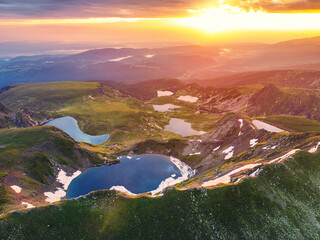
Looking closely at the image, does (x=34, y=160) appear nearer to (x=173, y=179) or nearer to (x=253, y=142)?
(x=173, y=179)

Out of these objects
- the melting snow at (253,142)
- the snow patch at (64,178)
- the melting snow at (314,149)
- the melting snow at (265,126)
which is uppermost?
the melting snow at (314,149)

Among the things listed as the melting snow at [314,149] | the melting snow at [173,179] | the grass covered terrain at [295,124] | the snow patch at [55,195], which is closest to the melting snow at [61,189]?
the snow patch at [55,195]

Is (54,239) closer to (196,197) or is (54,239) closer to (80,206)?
(80,206)

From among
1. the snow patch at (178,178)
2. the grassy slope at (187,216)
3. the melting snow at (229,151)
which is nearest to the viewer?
the grassy slope at (187,216)

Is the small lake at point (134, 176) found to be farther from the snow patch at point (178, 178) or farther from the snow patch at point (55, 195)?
the snow patch at point (55, 195)

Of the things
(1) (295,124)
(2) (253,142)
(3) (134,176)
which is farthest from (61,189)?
(1) (295,124)

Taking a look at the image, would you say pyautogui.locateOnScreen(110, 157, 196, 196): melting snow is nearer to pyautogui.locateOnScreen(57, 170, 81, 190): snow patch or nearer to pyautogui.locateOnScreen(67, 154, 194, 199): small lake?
pyautogui.locateOnScreen(67, 154, 194, 199): small lake
